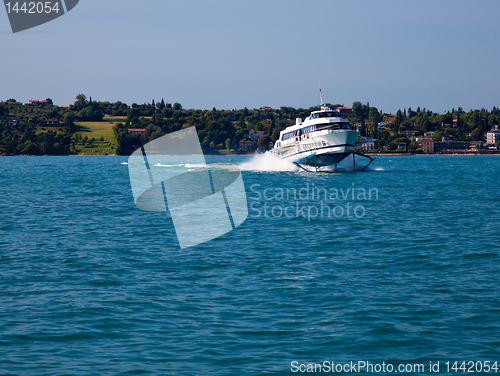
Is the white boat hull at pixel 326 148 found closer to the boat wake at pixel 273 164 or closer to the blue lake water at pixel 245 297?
the boat wake at pixel 273 164

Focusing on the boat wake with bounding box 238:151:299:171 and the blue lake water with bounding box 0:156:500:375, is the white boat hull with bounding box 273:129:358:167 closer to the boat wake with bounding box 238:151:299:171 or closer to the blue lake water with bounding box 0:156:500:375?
the boat wake with bounding box 238:151:299:171

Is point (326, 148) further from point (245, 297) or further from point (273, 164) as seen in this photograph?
point (245, 297)

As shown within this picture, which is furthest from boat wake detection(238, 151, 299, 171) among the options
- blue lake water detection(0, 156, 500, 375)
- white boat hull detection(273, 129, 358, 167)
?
blue lake water detection(0, 156, 500, 375)

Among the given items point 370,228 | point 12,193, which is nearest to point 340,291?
point 370,228

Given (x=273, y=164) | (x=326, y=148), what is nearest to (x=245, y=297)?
(x=326, y=148)

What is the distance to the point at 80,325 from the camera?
976cm

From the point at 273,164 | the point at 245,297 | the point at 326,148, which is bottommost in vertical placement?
the point at 273,164

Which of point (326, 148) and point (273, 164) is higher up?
point (326, 148)

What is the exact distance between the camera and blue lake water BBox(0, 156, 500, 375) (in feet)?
27.7

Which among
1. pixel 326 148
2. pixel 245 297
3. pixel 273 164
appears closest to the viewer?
pixel 245 297

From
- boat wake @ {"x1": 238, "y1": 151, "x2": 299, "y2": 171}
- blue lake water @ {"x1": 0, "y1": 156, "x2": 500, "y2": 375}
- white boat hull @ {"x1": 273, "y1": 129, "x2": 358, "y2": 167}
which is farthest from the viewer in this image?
boat wake @ {"x1": 238, "y1": 151, "x2": 299, "y2": 171}

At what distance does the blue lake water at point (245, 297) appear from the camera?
8453 millimetres

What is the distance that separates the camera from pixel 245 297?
11.4 meters

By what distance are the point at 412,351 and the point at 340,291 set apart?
3396 mm
